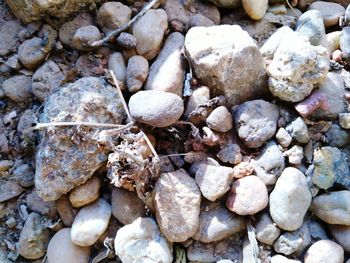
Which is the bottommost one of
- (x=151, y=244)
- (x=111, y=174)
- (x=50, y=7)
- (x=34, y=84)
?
(x=151, y=244)

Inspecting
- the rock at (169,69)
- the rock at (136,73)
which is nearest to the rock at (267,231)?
the rock at (169,69)

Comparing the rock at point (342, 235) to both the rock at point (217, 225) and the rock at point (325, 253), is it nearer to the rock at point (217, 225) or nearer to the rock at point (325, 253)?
the rock at point (325, 253)

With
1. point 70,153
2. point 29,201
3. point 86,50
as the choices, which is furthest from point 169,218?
point 86,50

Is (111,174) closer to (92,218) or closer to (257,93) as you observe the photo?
(92,218)

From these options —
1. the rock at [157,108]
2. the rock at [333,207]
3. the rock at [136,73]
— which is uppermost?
the rock at [136,73]

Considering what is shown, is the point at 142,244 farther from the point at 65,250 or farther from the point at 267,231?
the point at 267,231

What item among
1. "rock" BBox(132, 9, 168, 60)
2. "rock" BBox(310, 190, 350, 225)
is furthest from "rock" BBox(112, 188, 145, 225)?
"rock" BBox(310, 190, 350, 225)
